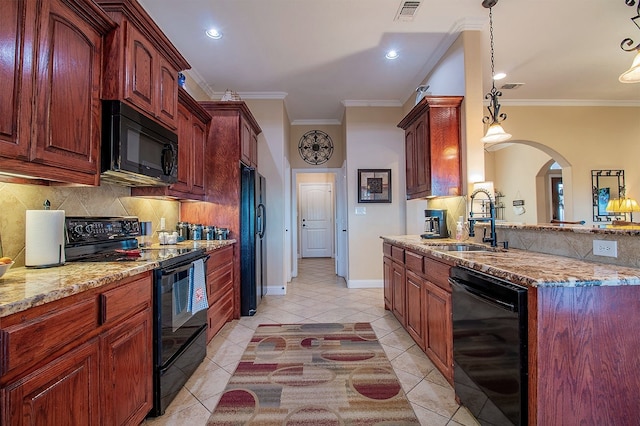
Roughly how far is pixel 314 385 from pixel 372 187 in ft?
10.9

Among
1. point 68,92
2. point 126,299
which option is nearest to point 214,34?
point 68,92

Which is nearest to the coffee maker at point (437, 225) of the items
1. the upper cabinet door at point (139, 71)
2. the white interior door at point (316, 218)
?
the upper cabinet door at point (139, 71)

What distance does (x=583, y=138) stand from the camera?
485 cm

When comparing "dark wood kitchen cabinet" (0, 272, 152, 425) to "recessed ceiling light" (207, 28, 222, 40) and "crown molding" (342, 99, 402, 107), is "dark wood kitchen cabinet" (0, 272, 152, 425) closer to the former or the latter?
"recessed ceiling light" (207, 28, 222, 40)

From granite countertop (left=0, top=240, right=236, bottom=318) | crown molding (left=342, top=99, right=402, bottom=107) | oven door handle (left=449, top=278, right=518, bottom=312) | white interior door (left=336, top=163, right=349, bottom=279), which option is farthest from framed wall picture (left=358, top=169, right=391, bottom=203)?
granite countertop (left=0, top=240, right=236, bottom=318)

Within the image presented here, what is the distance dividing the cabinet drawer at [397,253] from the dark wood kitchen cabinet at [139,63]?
2.33m

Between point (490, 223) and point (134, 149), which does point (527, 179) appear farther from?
point (134, 149)

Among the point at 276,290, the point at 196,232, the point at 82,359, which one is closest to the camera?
the point at 82,359

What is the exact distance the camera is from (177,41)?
3.16 metres

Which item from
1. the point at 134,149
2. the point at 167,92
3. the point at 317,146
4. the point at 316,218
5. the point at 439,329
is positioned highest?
the point at 317,146

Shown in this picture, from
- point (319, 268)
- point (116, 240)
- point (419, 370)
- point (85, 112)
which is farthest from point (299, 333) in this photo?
point (319, 268)

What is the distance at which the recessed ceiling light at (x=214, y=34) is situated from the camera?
2.98m

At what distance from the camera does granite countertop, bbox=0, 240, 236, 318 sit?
0.90 metres

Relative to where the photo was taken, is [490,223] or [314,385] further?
[490,223]
